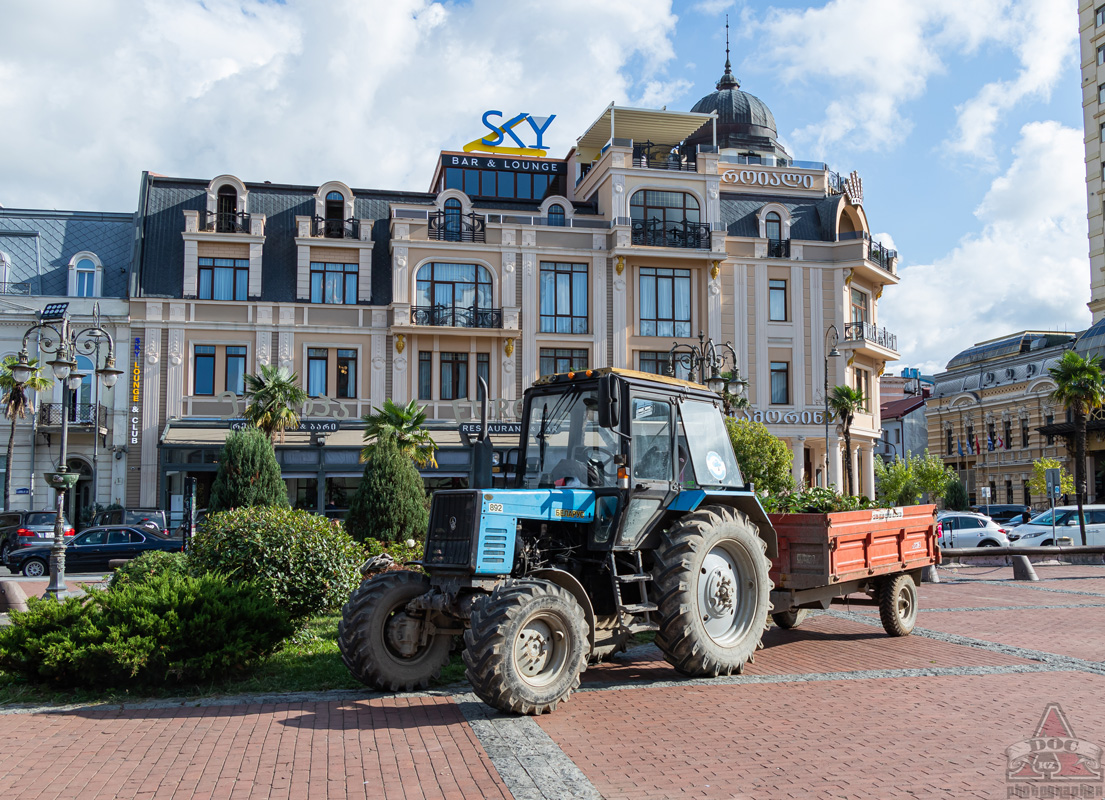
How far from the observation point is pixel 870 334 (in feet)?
135

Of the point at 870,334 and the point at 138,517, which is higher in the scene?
the point at 870,334

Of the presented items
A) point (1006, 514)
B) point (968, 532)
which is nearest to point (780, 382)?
point (968, 532)

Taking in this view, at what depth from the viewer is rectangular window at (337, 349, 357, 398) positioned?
35875mm

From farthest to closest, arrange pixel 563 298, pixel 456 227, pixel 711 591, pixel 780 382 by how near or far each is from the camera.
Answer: pixel 780 382 → pixel 563 298 → pixel 456 227 → pixel 711 591

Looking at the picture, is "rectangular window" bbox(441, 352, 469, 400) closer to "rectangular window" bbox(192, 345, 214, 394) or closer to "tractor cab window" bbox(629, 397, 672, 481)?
"rectangular window" bbox(192, 345, 214, 394)

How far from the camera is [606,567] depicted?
330 inches

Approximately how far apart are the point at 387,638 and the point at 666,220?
32707 millimetres

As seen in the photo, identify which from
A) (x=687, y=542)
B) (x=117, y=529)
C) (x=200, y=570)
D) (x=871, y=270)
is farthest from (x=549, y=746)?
(x=871, y=270)

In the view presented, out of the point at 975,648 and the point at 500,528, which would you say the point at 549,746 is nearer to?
the point at 500,528

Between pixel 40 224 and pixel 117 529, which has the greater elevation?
pixel 40 224

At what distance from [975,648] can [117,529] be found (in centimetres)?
2145

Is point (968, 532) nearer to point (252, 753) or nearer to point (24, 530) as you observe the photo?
point (252, 753)

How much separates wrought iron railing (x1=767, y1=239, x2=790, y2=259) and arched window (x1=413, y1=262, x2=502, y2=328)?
1266 centimetres

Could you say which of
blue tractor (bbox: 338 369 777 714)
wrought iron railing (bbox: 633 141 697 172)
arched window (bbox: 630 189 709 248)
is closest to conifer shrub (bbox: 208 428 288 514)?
blue tractor (bbox: 338 369 777 714)
